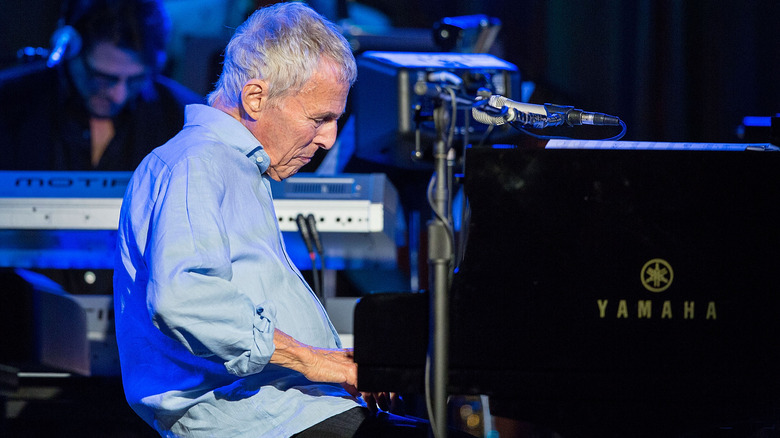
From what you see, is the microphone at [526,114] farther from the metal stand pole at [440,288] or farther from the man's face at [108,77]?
the man's face at [108,77]

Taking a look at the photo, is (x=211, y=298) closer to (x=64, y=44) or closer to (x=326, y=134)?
(x=326, y=134)

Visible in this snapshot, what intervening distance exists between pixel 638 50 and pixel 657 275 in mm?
2440

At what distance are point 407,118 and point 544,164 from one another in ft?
4.64

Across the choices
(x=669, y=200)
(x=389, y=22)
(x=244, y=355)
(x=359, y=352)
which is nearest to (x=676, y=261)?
(x=669, y=200)

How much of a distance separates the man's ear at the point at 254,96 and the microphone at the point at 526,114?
0.45 metres

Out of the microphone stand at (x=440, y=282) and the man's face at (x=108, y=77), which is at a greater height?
the man's face at (x=108, y=77)

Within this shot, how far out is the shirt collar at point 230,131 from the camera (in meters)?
1.70

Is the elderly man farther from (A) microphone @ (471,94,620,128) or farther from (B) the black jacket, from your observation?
(B) the black jacket

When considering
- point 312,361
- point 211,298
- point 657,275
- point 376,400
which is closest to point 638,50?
point 376,400

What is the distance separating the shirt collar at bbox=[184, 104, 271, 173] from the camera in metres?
1.70

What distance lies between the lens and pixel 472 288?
135 centimetres

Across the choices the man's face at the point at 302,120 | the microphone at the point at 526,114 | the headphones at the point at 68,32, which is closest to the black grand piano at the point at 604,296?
the microphone at the point at 526,114

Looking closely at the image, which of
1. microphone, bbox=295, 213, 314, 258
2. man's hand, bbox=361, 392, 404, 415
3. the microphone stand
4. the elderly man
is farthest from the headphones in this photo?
the microphone stand

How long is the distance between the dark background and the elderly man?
1.96 m
